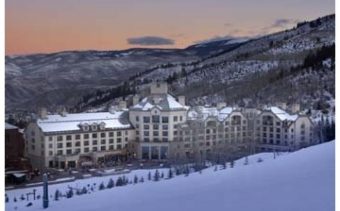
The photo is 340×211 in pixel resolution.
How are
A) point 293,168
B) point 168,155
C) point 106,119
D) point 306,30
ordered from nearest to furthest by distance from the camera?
point 293,168 → point 168,155 → point 106,119 → point 306,30

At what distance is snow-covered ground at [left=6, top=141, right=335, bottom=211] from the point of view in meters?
2.96

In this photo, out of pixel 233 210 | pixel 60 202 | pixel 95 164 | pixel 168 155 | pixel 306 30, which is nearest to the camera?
pixel 233 210

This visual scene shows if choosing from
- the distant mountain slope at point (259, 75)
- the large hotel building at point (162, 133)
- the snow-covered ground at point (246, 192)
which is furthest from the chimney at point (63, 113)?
the snow-covered ground at point (246, 192)

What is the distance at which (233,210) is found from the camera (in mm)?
2902

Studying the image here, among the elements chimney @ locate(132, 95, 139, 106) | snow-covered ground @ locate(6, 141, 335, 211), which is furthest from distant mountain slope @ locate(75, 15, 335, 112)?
snow-covered ground @ locate(6, 141, 335, 211)

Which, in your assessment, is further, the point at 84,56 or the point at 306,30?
the point at 306,30

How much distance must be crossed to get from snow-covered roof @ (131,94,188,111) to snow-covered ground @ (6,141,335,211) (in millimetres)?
5675

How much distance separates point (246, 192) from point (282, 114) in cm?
639

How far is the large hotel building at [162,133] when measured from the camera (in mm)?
8438

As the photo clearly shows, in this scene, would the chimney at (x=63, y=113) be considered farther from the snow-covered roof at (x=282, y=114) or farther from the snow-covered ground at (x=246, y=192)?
the snow-covered ground at (x=246, y=192)

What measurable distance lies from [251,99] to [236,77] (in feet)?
11.1

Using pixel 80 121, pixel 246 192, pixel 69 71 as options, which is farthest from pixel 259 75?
pixel 246 192

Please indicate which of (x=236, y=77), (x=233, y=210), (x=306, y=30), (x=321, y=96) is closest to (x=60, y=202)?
(x=233, y=210)

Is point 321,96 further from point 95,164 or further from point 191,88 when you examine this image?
point 95,164
